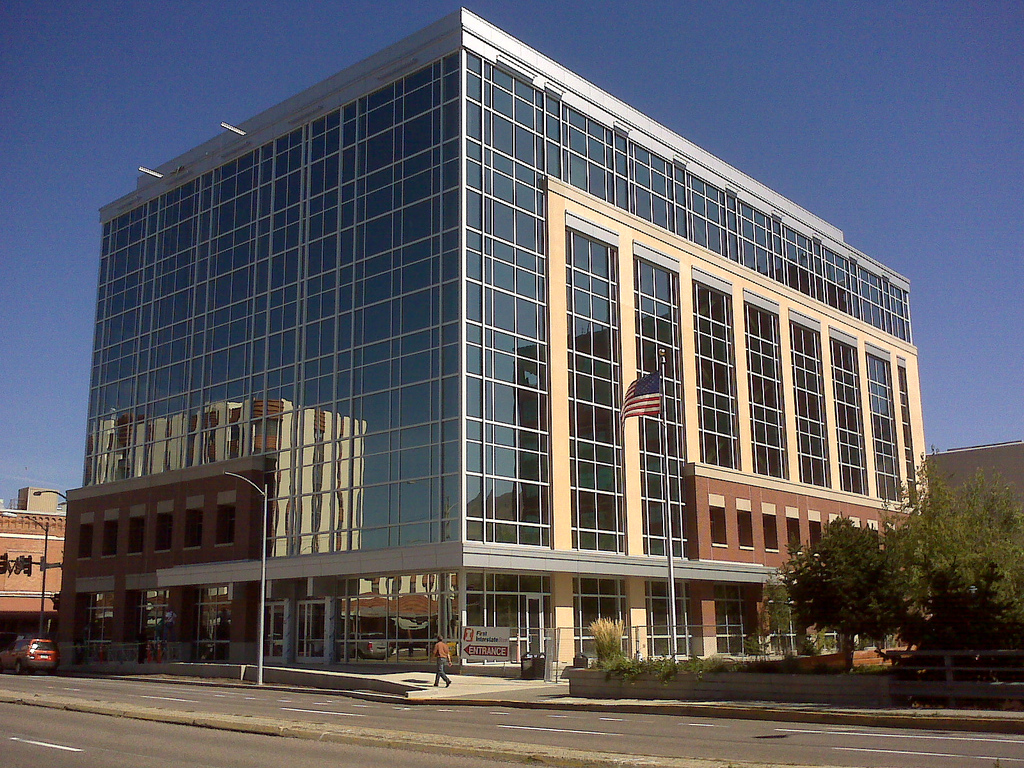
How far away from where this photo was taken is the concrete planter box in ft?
79.7

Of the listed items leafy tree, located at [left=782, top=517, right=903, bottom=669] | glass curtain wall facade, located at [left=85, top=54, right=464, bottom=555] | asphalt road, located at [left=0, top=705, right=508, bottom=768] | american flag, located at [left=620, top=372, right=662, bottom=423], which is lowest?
asphalt road, located at [left=0, top=705, right=508, bottom=768]

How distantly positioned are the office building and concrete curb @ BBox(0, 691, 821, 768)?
1813cm

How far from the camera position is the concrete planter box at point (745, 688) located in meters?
24.3

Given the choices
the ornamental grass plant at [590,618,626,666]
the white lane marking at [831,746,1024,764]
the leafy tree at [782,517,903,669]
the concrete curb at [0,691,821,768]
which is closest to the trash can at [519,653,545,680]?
the ornamental grass plant at [590,618,626,666]

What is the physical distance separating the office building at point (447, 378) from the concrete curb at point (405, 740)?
1813 centimetres

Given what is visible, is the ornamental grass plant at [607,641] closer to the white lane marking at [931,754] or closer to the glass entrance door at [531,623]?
the glass entrance door at [531,623]

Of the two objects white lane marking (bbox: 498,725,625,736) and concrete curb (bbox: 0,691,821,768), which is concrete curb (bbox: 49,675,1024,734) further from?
concrete curb (bbox: 0,691,821,768)

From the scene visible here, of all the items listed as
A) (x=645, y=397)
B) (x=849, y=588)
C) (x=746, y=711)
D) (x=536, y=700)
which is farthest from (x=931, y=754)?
(x=645, y=397)

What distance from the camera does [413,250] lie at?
4619cm

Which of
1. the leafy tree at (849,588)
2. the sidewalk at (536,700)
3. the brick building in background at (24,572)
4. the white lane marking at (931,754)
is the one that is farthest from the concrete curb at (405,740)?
the brick building in background at (24,572)

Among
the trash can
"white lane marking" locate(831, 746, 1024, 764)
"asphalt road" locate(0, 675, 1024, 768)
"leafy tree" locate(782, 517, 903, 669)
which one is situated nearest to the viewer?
"white lane marking" locate(831, 746, 1024, 764)

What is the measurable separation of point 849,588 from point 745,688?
5.23 metres

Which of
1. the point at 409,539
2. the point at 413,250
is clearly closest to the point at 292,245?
the point at 413,250

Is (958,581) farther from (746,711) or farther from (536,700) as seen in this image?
(536,700)
